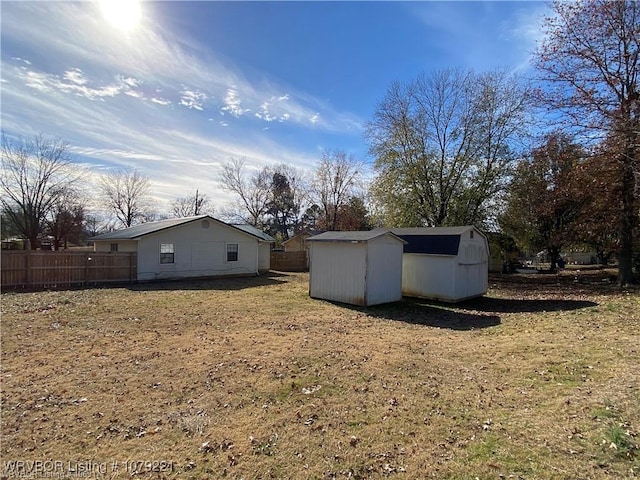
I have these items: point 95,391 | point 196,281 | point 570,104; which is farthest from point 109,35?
point 570,104

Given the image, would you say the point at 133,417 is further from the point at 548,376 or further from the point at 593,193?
the point at 593,193

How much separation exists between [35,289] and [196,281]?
6938 millimetres

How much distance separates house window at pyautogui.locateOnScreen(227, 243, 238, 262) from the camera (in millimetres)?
22581

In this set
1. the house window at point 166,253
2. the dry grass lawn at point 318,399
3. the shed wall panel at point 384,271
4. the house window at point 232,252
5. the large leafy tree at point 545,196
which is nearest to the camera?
the dry grass lawn at point 318,399

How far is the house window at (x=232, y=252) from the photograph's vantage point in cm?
2258

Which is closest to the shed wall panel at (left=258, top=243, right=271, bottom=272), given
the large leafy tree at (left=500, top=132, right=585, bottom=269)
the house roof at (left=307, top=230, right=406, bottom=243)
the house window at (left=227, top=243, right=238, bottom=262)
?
the house window at (left=227, top=243, right=238, bottom=262)

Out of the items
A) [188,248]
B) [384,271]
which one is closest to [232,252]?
[188,248]

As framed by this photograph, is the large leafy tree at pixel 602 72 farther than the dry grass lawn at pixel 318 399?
Yes

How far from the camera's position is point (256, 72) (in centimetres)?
1305

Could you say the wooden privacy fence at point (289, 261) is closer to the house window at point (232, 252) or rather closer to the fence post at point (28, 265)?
the house window at point (232, 252)

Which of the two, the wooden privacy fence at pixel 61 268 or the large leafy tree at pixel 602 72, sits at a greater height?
the large leafy tree at pixel 602 72

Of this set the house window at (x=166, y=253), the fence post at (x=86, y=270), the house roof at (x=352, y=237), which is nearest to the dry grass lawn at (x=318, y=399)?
the house roof at (x=352, y=237)

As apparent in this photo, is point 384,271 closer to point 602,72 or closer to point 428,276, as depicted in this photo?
point 428,276

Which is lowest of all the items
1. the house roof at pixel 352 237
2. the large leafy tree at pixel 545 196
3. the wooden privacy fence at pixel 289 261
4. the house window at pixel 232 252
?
the wooden privacy fence at pixel 289 261
